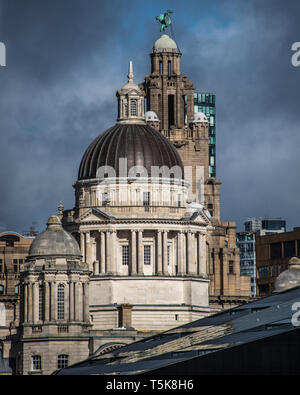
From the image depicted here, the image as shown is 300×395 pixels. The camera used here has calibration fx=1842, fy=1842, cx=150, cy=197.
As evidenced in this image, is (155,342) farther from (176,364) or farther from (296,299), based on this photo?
(176,364)

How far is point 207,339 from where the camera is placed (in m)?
138

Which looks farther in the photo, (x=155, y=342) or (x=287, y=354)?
(x=155, y=342)

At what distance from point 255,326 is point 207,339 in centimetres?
502
